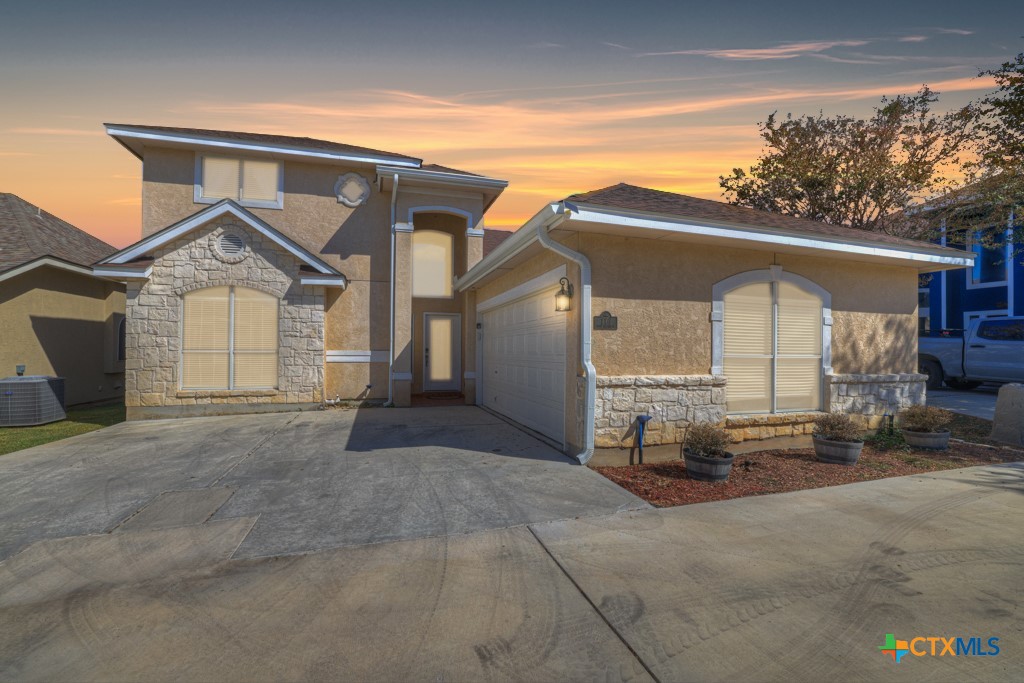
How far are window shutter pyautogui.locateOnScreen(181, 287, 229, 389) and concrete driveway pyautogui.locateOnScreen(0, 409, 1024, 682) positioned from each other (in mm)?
5881

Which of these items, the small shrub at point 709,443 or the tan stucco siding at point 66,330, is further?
the tan stucco siding at point 66,330

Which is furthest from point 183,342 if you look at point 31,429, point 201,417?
point 31,429

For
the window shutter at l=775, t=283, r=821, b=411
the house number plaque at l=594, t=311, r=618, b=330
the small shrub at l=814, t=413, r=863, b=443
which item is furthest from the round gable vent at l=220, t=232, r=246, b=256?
the small shrub at l=814, t=413, r=863, b=443

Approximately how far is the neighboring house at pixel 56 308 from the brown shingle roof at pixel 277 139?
3846mm

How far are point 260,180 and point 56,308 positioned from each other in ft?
19.7

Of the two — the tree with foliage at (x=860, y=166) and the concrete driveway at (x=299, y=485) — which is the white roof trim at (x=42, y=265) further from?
the tree with foliage at (x=860, y=166)

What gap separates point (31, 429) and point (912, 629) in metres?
13.7

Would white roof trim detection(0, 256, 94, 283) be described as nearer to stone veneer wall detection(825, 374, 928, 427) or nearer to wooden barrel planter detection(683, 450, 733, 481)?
wooden barrel planter detection(683, 450, 733, 481)

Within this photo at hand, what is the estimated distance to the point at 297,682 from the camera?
90.7 inches

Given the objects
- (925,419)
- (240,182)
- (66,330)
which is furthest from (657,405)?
(66,330)

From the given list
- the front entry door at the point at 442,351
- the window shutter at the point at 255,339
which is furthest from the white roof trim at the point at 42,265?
the front entry door at the point at 442,351

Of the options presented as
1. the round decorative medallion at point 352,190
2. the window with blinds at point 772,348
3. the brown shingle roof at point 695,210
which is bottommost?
the window with blinds at point 772,348

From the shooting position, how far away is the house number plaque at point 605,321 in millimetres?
6309

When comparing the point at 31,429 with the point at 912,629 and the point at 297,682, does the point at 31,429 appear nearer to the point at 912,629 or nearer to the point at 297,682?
the point at 297,682
